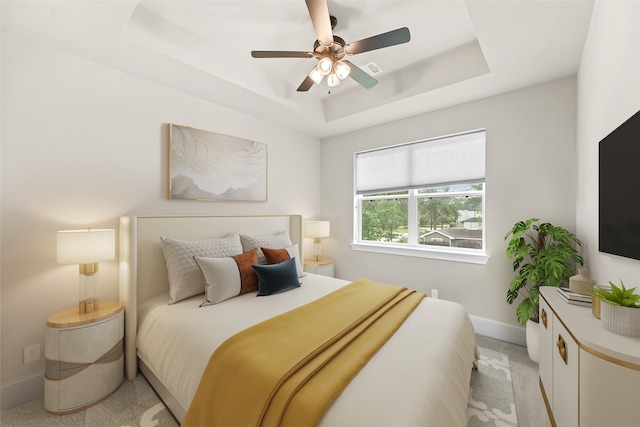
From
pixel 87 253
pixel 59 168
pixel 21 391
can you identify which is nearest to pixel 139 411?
pixel 21 391

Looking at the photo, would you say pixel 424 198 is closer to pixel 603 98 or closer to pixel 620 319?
pixel 603 98

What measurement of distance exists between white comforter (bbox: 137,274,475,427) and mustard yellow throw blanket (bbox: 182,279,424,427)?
2.8 inches

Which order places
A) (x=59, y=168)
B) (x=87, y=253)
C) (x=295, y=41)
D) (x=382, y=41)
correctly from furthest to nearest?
(x=295, y=41), (x=59, y=168), (x=87, y=253), (x=382, y=41)

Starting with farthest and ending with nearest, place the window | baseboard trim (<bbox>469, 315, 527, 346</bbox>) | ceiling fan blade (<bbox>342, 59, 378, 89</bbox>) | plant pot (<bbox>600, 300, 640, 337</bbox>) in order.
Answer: the window
baseboard trim (<bbox>469, 315, 527, 346</bbox>)
ceiling fan blade (<bbox>342, 59, 378, 89</bbox>)
plant pot (<bbox>600, 300, 640, 337</bbox>)

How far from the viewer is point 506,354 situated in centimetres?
245

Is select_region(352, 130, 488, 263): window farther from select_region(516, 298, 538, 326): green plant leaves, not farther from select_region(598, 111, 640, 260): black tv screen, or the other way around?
select_region(598, 111, 640, 260): black tv screen

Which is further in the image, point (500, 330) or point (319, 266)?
point (319, 266)

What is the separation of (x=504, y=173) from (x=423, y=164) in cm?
88

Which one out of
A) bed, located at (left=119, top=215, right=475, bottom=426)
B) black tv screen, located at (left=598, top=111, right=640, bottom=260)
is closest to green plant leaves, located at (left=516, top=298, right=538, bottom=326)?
bed, located at (left=119, top=215, right=475, bottom=426)

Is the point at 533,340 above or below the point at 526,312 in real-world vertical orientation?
below

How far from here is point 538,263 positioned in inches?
89.5

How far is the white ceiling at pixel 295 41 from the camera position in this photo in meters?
1.72

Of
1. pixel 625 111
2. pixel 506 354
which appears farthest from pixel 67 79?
pixel 506 354

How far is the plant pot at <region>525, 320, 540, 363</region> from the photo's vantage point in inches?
88.9
